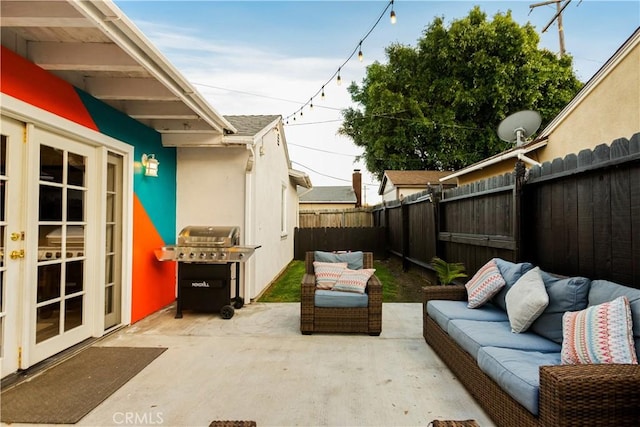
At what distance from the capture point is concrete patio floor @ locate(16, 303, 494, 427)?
2377mm

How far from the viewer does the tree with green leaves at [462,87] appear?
14273 millimetres

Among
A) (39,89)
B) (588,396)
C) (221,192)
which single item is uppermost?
(39,89)

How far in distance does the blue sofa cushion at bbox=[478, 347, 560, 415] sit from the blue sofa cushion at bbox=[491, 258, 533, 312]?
0.93m

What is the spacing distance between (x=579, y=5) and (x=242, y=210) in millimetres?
10762

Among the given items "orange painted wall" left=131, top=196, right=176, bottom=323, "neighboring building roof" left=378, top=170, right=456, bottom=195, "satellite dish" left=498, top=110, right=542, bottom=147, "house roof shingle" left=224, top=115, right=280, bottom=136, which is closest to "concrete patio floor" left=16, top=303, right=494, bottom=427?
"orange painted wall" left=131, top=196, right=176, bottom=323

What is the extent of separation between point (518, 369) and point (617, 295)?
795 mm

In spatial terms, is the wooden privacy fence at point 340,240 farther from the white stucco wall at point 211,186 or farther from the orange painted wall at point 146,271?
the orange painted wall at point 146,271

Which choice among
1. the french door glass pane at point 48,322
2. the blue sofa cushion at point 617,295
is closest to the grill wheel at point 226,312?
the french door glass pane at point 48,322

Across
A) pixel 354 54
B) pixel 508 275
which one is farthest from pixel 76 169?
pixel 354 54

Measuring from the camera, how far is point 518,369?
206 cm

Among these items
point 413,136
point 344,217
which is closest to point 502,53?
point 413,136

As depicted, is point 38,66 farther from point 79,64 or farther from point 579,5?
point 579,5

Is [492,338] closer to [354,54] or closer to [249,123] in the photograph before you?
[249,123]

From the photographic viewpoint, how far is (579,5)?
9336mm
